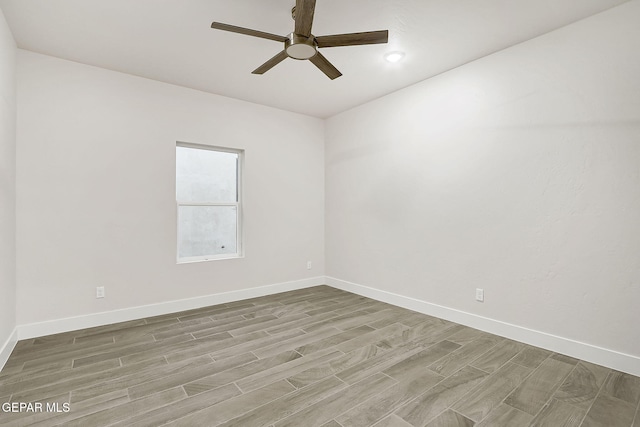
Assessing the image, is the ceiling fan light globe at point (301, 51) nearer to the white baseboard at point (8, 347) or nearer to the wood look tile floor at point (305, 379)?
the wood look tile floor at point (305, 379)

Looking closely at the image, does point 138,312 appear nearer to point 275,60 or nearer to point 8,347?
point 8,347

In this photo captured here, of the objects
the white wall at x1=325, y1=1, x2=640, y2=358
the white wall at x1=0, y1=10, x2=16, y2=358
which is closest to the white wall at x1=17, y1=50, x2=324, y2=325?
the white wall at x1=0, y1=10, x2=16, y2=358

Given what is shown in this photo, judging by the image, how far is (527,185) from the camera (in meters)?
2.86

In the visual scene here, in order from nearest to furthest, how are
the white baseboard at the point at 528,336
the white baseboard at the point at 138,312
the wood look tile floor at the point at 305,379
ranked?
the wood look tile floor at the point at 305,379 → the white baseboard at the point at 528,336 → the white baseboard at the point at 138,312

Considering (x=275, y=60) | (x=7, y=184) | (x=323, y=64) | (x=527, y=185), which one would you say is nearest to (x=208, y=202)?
(x=7, y=184)

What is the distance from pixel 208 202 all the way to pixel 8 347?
2272 millimetres

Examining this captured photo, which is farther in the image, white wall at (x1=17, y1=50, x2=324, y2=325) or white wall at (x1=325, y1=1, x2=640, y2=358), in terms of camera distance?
white wall at (x1=17, y1=50, x2=324, y2=325)

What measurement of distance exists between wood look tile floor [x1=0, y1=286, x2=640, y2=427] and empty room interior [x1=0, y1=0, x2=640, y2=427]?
0.02 metres

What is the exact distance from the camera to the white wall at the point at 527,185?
238 centimetres

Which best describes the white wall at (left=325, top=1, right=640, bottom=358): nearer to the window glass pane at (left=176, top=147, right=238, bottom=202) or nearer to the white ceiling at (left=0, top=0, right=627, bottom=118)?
the white ceiling at (left=0, top=0, right=627, bottom=118)

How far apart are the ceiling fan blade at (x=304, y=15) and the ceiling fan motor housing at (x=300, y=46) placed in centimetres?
3

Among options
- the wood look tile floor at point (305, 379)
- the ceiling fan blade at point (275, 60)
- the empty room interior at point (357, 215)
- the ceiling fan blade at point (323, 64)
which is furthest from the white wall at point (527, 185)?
the ceiling fan blade at point (275, 60)

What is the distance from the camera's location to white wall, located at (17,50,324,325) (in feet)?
9.89

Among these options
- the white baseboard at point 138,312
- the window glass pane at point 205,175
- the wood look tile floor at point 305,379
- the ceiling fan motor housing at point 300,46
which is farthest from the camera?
the window glass pane at point 205,175
